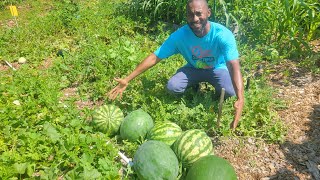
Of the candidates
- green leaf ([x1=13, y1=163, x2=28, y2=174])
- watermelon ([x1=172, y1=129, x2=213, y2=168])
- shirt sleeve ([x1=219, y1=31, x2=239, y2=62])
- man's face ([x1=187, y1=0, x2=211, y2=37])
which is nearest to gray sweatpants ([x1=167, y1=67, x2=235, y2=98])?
shirt sleeve ([x1=219, y1=31, x2=239, y2=62])

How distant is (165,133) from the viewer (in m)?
3.40

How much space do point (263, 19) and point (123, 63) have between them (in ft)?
8.47

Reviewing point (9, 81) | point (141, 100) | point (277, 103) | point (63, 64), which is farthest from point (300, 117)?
point (9, 81)

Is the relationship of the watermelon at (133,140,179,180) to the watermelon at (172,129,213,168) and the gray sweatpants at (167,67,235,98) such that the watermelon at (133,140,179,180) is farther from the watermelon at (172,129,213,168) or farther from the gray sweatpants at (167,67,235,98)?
the gray sweatpants at (167,67,235,98)

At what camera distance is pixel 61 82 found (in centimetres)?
529

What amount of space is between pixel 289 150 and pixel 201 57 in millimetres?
1530

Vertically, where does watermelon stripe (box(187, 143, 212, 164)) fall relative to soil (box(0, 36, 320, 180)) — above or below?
above

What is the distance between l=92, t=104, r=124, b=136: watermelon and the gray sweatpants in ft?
2.89

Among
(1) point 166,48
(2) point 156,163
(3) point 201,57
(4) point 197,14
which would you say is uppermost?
(4) point 197,14

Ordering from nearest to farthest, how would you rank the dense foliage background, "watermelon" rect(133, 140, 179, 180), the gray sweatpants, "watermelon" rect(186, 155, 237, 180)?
1. "watermelon" rect(186, 155, 237, 180)
2. "watermelon" rect(133, 140, 179, 180)
3. the dense foliage background
4. the gray sweatpants

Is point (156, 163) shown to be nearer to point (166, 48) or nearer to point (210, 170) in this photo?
point (210, 170)

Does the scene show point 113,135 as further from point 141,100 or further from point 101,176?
point 101,176

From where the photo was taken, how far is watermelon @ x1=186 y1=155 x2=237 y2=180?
2814 mm

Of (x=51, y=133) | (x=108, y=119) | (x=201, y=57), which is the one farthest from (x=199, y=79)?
(x=51, y=133)
